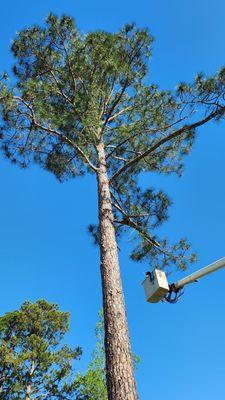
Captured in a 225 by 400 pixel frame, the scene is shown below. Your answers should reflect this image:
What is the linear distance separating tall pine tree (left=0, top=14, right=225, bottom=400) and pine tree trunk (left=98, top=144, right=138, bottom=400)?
1134 millimetres

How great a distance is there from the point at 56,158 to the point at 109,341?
15.2ft

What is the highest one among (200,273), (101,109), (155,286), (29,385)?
(101,109)

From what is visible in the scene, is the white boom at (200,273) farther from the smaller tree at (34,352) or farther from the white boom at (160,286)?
the smaller tree at (34,352)

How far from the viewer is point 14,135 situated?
7570mm

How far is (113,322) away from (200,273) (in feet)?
4.73

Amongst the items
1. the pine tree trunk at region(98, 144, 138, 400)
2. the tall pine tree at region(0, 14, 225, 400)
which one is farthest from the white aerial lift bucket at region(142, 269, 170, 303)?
the tall pine tree at region(0, 14, 225, 400)

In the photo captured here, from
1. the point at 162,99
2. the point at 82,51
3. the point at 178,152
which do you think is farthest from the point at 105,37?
the point at 178,152

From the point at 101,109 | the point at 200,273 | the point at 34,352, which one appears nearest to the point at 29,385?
the point at 34,352

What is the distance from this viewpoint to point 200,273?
3.06 metres

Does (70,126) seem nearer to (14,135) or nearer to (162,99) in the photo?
(14,135)

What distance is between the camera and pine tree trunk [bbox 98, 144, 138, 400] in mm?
3566

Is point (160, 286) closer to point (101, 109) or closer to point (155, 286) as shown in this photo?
point (155, 286)

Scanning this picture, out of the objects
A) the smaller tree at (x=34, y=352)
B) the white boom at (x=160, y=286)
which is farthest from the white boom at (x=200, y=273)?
the smaller tree at (x=34, y=352)

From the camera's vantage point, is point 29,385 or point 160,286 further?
point 29,385
